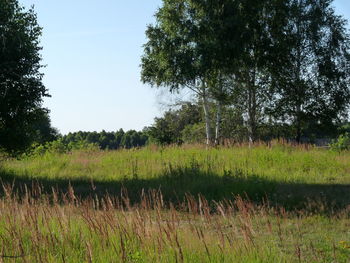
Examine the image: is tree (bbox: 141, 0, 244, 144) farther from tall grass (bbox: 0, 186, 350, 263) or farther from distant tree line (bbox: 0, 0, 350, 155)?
tall grass (bbox: 0, 186, 350, 263)

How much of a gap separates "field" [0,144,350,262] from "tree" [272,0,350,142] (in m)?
11.1

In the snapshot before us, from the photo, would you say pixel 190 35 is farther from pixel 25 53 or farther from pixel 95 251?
pixel 95 251

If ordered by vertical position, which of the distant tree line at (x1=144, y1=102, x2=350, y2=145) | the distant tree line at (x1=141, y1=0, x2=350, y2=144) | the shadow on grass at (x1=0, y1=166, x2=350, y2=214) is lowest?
the shadow on grass at (x1=0, y1=166, x2=350, y2=214)

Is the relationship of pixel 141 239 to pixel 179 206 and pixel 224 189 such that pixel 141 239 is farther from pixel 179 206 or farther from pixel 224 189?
pixel 224 189

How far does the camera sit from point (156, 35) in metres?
28.8

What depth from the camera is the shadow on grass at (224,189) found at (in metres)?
11.0

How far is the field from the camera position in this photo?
4887 millimetres

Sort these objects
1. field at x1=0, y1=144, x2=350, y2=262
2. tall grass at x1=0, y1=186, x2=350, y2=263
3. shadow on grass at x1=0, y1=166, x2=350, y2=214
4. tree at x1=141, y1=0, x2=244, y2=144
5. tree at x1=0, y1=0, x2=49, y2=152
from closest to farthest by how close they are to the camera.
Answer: tall grass at x1=0, y1=186, x2=350, y2=263, field at x1=0, y1=144, x2=350, y2=262, shadow on grass at x1=0, y1=166, x2=350, y2=214, tree at x1=0, y1=0, x2=49, y2=152, tree at x1=141, y1=0, x2=244, y2=144

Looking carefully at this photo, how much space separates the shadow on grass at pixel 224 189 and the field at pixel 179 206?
0.04 metres

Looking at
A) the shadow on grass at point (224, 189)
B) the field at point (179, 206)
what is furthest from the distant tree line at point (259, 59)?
the shadow on grass at point (224, 189)

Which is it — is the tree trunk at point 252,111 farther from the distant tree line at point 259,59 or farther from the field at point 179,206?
the field at point 179,206

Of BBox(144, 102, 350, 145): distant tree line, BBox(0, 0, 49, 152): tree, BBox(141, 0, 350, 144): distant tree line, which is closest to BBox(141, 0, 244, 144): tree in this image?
BBox(141, 0, 350, 144): distant tree line

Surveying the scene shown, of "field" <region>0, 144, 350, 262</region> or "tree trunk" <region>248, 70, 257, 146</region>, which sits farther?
"tree trunk" <region>248, 70, 257, 146</region>

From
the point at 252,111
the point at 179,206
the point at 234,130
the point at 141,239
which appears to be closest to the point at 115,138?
the point at 234,130
